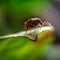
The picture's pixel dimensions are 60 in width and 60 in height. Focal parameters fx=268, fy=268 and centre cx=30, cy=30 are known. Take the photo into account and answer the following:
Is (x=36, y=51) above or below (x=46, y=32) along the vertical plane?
below

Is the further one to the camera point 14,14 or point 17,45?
point 14,14

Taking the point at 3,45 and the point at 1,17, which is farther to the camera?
the point at 1,17

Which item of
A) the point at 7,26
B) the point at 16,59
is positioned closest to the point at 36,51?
the point at 16,59

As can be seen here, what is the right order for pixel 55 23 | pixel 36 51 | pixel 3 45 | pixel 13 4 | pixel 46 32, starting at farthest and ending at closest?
pixel 55 23 → pixel 13 4 → pixel 36 51 → pixel 46 32 → pixel 3 45

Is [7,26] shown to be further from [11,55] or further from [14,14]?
[11,55]

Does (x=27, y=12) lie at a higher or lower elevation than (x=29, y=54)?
higher

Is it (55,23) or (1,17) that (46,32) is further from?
(55,23)

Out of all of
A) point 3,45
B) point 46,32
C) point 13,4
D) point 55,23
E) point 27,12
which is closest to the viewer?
point 3,45

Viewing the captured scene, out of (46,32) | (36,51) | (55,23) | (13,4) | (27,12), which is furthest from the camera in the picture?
(55,23)

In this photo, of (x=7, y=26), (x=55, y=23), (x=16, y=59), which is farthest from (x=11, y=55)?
(x=55, y=23)
